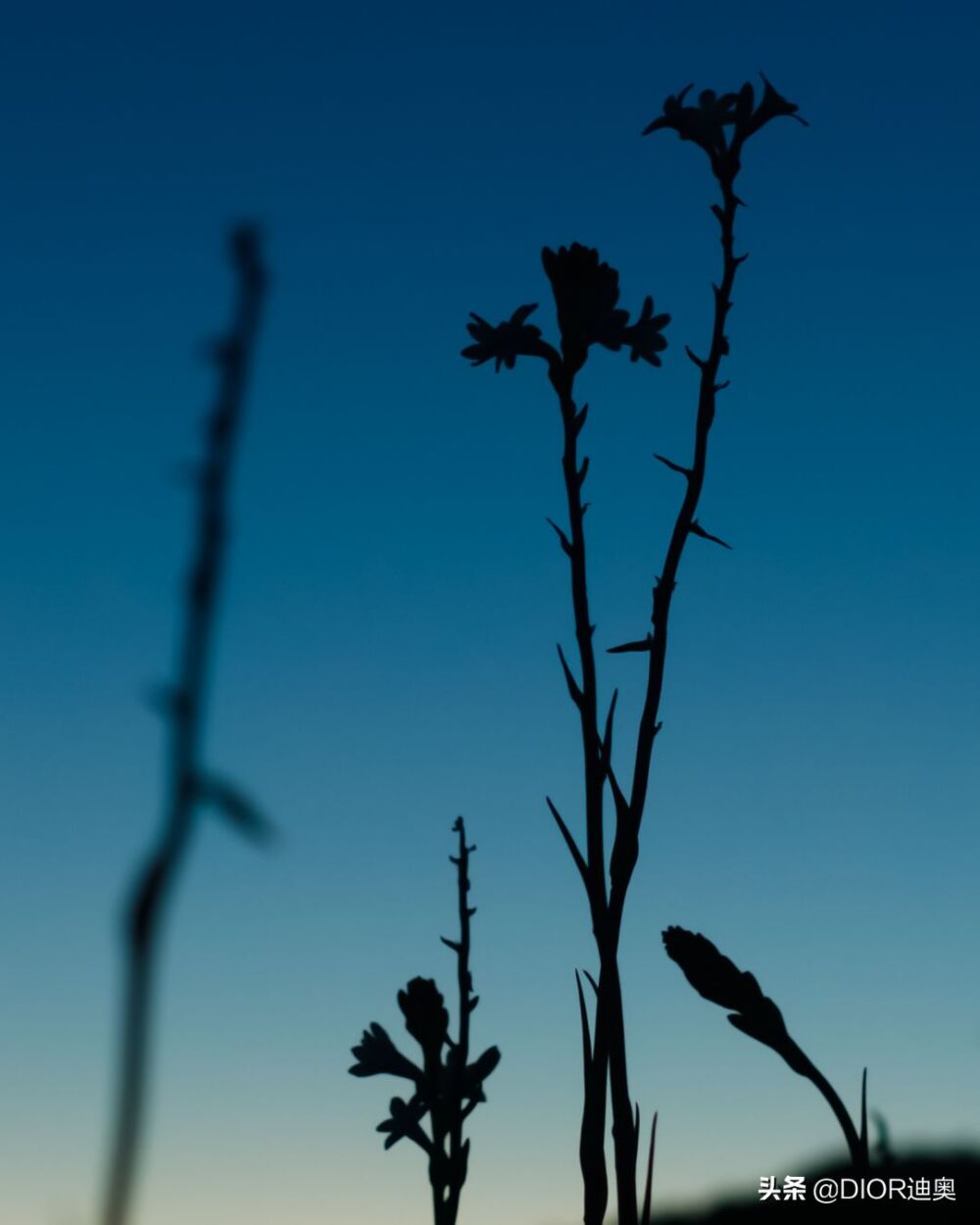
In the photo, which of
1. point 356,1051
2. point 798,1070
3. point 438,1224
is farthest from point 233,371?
point 356,1051

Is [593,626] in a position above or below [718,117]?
below

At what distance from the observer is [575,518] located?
199 cm

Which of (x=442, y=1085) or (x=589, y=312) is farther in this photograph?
(x=589, y=312)

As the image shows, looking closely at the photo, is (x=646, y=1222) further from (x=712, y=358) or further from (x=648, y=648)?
(x=712, y=358)

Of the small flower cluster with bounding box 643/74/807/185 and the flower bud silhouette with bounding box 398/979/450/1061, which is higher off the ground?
the small flower cluster with bounding box 643/74/807/185

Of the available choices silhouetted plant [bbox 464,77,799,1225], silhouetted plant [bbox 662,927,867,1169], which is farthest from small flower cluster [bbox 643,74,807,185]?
silhouetted plant [bbox 662,927,867,1169]

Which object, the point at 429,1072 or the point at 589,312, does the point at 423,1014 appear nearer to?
the point at 429,1072

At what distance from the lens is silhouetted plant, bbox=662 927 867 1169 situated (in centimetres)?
209

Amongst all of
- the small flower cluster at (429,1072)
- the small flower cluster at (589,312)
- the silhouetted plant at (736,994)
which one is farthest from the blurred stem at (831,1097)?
the small flower cluster at (589,312)

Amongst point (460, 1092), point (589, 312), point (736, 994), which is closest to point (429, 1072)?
point (460, 1092)

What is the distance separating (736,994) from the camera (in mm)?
2100

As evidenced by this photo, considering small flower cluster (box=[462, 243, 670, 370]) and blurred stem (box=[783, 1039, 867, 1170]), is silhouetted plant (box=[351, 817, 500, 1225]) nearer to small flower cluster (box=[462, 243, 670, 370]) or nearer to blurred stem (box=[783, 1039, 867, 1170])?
blurred stem (box=[783, 1039, 867, 1170])

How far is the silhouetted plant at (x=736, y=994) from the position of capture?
2.09m

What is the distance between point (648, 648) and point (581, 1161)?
68 centimetres
